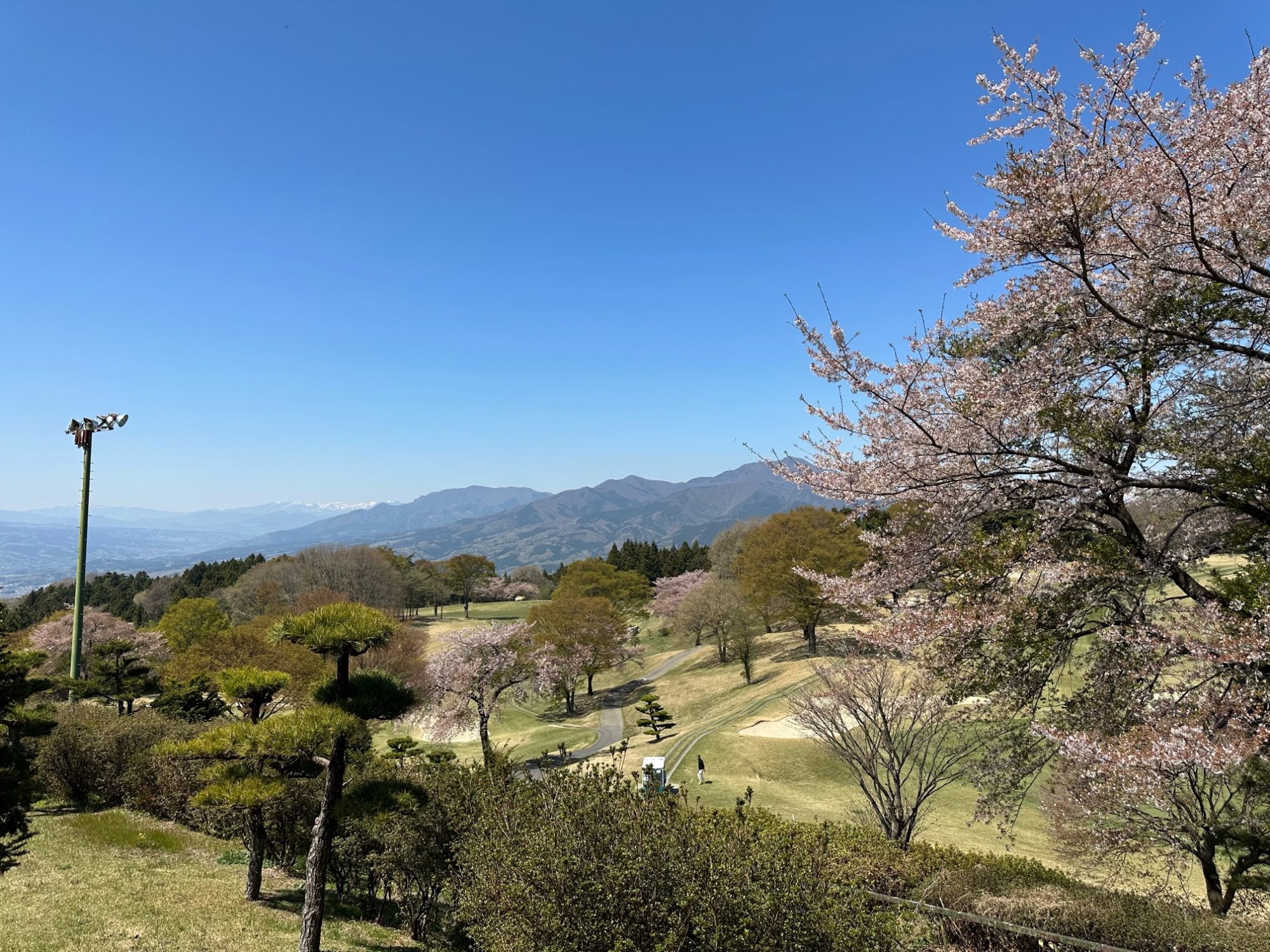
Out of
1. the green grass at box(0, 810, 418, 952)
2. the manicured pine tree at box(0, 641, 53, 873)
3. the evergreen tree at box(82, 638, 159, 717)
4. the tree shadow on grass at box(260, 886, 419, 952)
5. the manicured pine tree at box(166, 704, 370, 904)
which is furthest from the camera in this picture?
the evergreen tree at box(82, 638, 159, 717)

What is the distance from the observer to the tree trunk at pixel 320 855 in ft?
27.3

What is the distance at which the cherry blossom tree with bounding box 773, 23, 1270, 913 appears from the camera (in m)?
5.93

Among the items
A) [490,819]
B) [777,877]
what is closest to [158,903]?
[490,819]

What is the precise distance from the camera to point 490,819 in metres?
8.15

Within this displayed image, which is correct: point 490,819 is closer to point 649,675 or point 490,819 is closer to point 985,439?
point 985,439

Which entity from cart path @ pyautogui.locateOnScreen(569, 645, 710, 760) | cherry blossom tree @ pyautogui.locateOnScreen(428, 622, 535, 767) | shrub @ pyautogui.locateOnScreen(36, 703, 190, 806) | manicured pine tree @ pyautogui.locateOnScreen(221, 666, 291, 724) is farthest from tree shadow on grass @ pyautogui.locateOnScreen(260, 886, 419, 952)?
cart path @ pyautogui.locateOnScreen(569, 645, 710, 760)

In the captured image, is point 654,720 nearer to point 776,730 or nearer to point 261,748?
point 776,730

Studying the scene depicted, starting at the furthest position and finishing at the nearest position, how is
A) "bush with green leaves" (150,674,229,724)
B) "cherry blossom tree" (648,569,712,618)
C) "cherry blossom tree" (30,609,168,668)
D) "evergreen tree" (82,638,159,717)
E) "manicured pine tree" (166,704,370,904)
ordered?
"cherry blossom tree" (648,569,712,618), "cherry blossom tree" (30,609,168,668), "evergreen tree" (82,638,159,717), "bush with green leaves" (150,674,229,724), "manicured pine tree" (166,704,370,904)

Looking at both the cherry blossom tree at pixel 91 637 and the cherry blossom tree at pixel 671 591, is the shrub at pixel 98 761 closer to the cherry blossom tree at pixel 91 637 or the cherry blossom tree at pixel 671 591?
the cherry blossom tree at pixel 91 637

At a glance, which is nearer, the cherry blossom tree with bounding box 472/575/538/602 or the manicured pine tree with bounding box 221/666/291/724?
the manicured pine tree with bounding box 221/666/291/724

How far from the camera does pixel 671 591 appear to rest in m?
77.0

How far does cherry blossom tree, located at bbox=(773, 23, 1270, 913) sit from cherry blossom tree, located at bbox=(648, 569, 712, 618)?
63.2 meters

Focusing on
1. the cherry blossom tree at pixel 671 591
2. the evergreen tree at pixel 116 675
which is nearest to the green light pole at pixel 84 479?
the evergreen tree at pixel 116 675

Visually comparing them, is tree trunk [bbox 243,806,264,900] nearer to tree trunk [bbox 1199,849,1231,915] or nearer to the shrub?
the shrub
